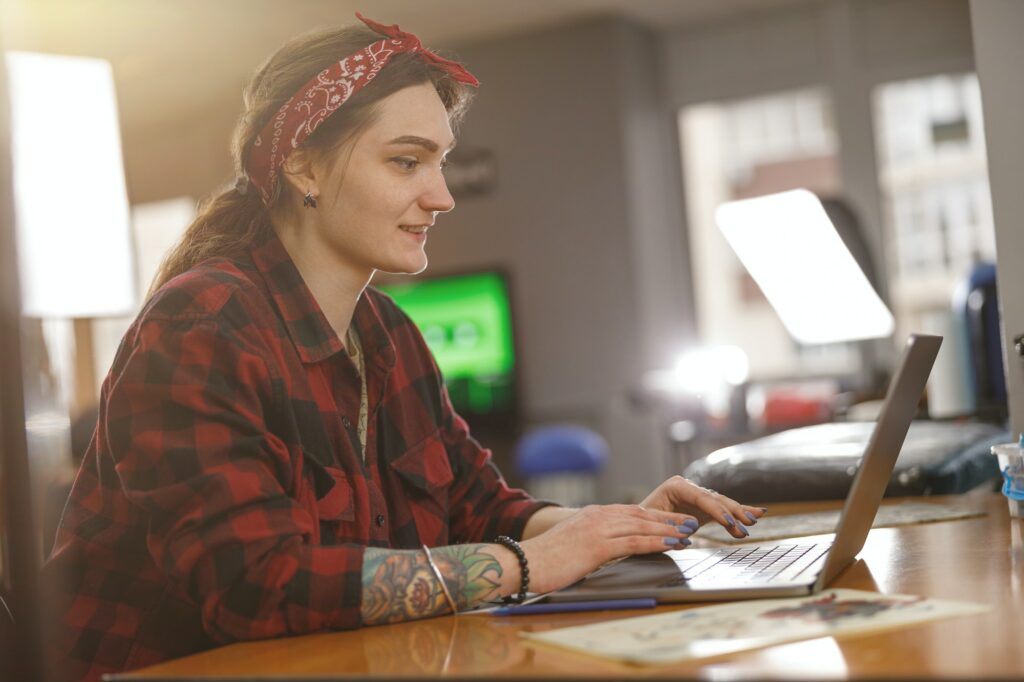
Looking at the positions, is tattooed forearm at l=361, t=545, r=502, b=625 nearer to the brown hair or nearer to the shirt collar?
the shirt collar

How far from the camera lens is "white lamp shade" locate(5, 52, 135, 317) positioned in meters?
3.33

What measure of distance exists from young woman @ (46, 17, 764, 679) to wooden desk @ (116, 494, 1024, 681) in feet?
0.21

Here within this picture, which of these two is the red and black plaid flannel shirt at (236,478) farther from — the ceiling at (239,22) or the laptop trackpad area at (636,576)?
the ceiling at (239,22)

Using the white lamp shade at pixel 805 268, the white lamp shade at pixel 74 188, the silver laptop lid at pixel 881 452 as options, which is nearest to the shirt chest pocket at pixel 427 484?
the silver laptop lid at pixel 881 452

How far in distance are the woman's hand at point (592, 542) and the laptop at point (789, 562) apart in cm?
2

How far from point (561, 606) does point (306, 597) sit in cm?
22

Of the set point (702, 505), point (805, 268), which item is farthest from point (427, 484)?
point (805, 268)

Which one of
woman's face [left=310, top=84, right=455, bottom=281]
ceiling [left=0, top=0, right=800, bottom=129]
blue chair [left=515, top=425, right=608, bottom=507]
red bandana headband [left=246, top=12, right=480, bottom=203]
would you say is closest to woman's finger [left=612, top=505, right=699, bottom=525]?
woman's face [left=310, top=84, right=455, bottom=281]

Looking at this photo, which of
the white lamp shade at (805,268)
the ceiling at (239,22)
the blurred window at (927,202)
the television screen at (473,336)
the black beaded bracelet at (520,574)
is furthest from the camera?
the blurred window at (927,202)

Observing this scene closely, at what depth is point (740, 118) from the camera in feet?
39.6

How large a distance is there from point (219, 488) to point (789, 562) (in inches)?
20.8

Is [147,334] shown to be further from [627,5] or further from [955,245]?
[955,245]

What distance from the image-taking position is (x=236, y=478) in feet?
3.34

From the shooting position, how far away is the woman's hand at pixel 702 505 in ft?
4.22
